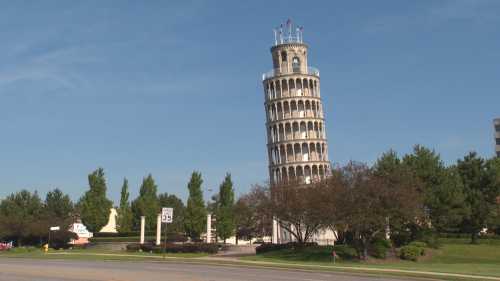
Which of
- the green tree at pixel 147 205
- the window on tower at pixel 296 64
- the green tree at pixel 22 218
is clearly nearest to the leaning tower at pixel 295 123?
the window on tower at pixel 296 64

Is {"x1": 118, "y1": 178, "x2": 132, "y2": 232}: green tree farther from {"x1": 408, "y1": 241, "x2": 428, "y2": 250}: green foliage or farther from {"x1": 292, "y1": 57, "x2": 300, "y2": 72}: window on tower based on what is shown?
{"x1": 408, "y1": 241, "x2": 428, "y2": 250}: green foliage

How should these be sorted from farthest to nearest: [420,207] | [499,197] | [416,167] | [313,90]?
[313,90], [499,197], [416,167], [420,207]

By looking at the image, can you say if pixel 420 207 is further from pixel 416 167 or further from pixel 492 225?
pixel 492 225

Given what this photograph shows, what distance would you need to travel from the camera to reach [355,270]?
37.8 meters

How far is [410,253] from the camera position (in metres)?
52.3

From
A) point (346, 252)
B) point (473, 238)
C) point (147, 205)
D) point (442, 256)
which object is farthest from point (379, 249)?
point (147, 205)

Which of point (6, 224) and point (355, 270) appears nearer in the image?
point (355, 270)

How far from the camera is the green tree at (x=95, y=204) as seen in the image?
94062mm

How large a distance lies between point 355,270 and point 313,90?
64.3 m

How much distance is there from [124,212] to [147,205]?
5897 millimetres

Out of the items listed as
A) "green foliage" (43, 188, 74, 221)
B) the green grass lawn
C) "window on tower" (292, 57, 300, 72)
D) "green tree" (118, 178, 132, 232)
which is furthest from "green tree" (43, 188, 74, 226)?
the green grass lawn

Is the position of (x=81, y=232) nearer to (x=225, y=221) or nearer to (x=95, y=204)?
→ (x=95, y=204)

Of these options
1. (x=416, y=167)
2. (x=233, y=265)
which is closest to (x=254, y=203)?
(x=416, y=167)

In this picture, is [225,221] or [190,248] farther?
[225,221]
